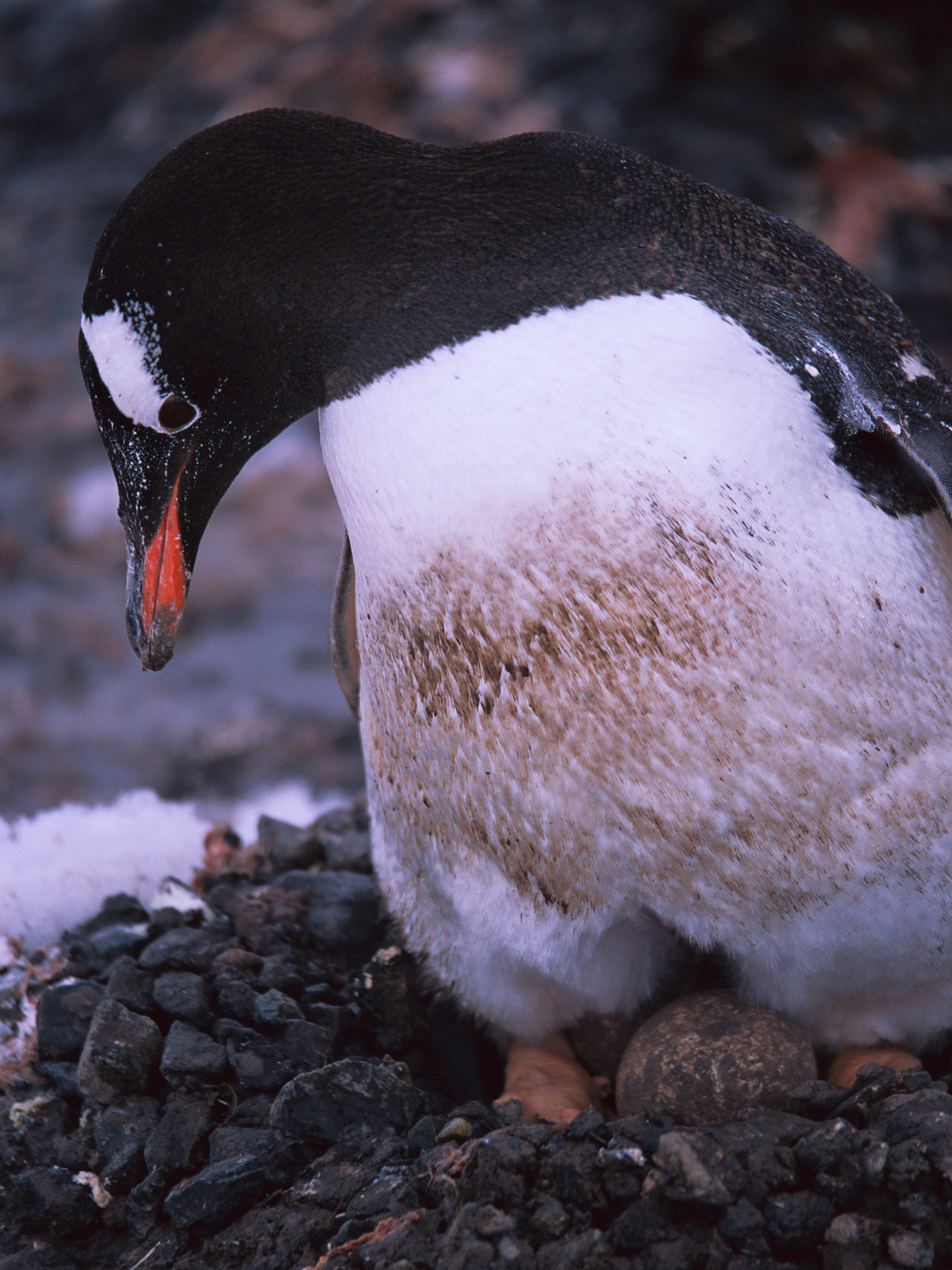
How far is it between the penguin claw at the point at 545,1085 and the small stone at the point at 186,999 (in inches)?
9.5

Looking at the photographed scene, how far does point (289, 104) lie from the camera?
270 cm

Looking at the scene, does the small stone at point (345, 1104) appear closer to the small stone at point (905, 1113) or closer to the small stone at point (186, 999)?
the small stone at point (186, 999)

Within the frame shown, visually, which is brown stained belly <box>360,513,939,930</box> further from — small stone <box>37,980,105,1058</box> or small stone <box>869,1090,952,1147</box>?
small stone <box>37,980,105,1058</box>

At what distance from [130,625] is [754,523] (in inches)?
18.9

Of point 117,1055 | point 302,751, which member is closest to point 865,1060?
point 117,1055

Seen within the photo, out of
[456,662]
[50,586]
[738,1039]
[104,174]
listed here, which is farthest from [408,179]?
[104,174]

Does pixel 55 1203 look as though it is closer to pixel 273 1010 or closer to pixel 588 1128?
pixel 273 1010

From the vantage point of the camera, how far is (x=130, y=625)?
0.90m

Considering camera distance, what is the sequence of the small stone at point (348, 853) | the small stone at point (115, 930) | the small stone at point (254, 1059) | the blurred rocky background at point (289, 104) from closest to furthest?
1. the small stone at point (254, 1059)
2. the small stone at point (115, 930)
3. the small stone at point (348, 853)
4. the blurred rocky background at point (289, 104)

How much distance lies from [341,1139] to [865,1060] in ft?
1.32

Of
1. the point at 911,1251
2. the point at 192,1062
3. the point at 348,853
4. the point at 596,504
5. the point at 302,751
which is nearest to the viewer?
the point at 911,1251

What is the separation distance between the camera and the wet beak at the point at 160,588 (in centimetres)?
88

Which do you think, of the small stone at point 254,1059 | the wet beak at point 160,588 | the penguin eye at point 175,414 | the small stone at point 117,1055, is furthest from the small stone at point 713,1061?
the penguin eye at point 175,414

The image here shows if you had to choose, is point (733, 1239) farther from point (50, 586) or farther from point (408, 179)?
point (50, 586)
